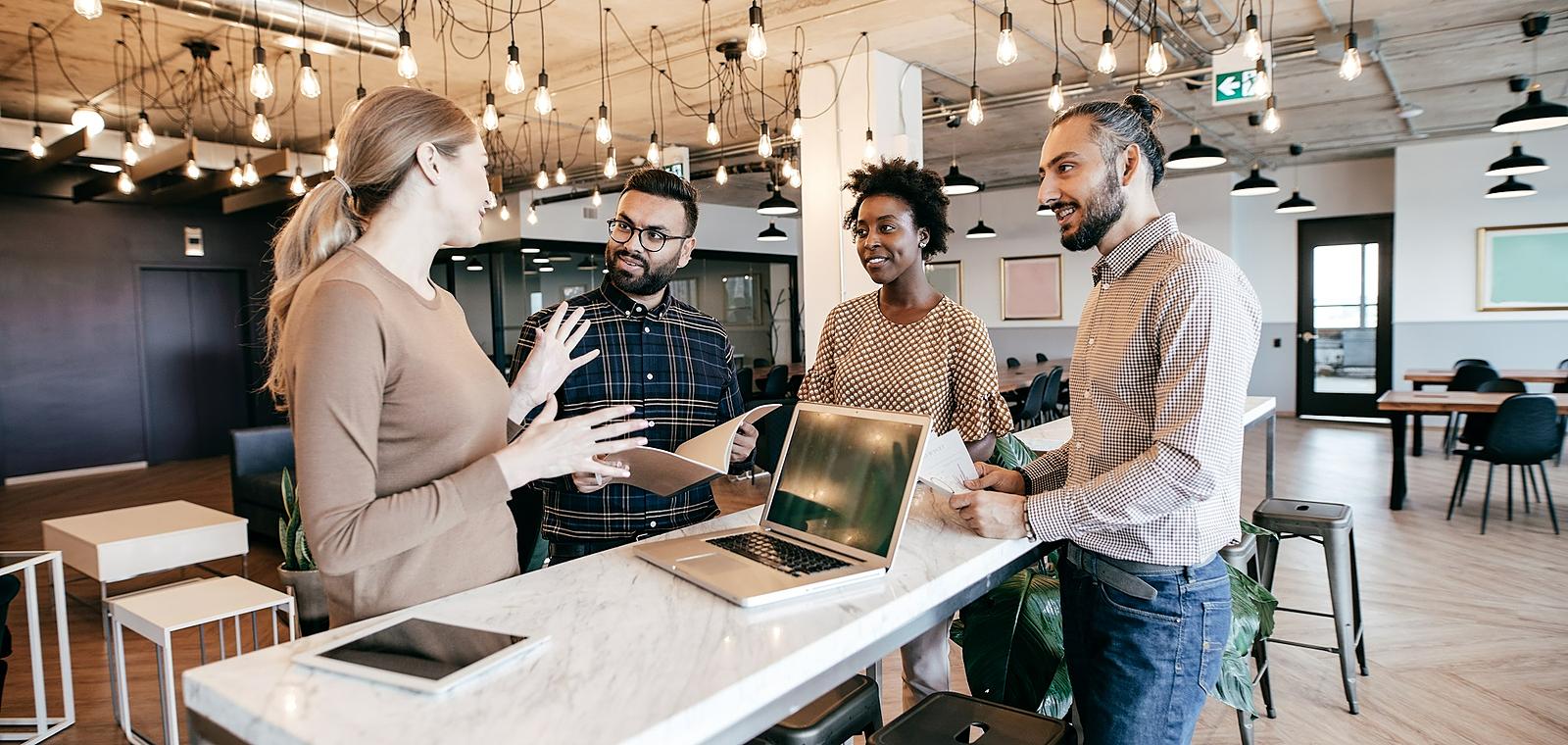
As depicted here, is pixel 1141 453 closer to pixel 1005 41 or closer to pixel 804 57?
pixel 1005 41

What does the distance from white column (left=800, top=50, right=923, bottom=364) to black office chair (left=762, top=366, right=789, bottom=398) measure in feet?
9.71

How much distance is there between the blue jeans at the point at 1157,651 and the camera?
1578 mm

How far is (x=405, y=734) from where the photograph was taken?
3.11ft

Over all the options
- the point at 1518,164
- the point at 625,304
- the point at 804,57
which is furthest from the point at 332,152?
the point at 1518,164

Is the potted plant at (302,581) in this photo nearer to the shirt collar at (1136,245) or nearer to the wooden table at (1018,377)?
the shirt collar at (1136,245)

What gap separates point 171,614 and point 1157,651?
294 cm

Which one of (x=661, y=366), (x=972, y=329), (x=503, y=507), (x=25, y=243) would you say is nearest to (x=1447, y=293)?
(x=972, y=329)

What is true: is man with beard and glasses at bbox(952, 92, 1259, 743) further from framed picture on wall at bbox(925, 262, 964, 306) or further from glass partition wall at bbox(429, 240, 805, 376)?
framed picture on wall at bbox(925, 262, 964, 306)

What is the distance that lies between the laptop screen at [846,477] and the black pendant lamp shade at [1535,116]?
5636 mm

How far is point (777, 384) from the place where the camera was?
948 cm

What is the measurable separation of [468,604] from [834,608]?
1.86 ft

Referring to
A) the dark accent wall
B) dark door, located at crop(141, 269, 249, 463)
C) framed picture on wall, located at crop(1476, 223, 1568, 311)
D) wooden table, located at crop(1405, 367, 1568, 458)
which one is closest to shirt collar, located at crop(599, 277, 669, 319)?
the dark accent wall

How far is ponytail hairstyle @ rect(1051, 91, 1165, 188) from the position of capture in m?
1.67

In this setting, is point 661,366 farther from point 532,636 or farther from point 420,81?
point 420,81
